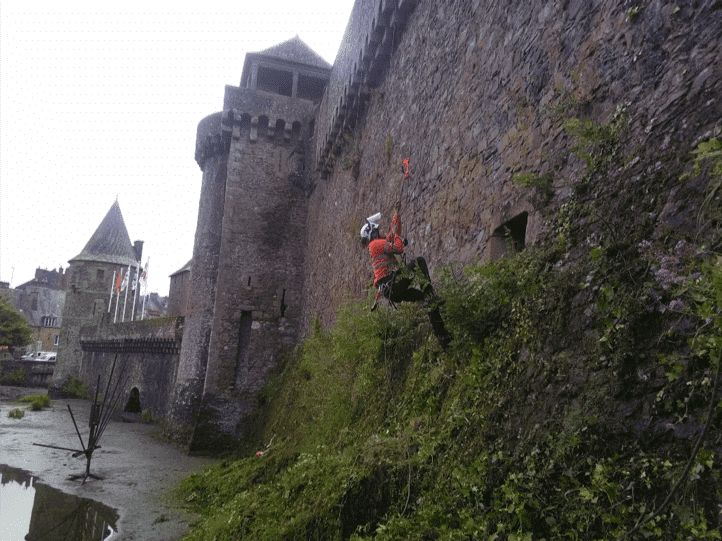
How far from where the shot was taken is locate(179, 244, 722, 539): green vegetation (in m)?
2.33

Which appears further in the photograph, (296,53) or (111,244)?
(111,244)

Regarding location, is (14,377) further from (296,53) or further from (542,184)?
(542,184)

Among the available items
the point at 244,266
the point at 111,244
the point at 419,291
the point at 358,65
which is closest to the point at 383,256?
the point at 419,291

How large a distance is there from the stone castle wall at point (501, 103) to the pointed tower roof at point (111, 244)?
31363 millimetres

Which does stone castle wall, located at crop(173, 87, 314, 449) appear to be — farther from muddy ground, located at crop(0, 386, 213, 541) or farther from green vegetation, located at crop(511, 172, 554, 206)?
green vegetation, located at crop(511, 172, 554, 206)

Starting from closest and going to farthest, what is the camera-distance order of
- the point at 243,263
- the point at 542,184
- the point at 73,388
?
1. the point at 542,184
2. the point at 243,263
3. the point at 73,388

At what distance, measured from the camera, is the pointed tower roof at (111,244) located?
126 feet

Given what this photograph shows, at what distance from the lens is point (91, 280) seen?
37.5 meters

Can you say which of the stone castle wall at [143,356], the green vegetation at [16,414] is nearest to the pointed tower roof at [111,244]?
the stone castle wall at [143,356]

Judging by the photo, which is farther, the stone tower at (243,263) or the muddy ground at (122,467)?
the stone tower at (243,263)

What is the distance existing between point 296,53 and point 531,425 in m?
17.7

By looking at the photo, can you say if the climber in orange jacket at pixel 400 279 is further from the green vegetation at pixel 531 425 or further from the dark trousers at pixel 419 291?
the green vegetation at pixel 531 425

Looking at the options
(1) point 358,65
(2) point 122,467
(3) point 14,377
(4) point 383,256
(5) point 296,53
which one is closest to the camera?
(4) point 383,256

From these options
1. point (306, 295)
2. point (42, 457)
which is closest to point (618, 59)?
point (306, 295)
